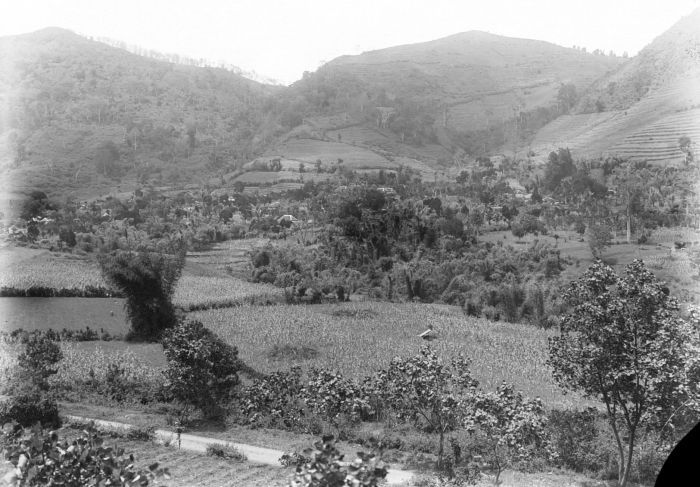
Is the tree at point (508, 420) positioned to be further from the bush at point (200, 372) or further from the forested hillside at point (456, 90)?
the forested hillside at point (456, 90)

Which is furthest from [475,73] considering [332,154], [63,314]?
[63,314]

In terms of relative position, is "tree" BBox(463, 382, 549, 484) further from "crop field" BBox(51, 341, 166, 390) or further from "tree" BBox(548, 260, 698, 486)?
"crop field" BBox(51, 341, 166, 390)

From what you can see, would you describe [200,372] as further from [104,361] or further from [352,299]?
[352,299]

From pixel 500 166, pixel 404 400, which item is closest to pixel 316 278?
pixel 404 400

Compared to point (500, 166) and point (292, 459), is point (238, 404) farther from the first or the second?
point (500, 166)

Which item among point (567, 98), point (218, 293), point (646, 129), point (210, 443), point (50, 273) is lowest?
point (210, 443)

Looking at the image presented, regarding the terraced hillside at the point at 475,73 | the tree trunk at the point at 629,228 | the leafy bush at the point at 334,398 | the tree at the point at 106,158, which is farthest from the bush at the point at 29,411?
the terraced hillside at the point at 475,73
